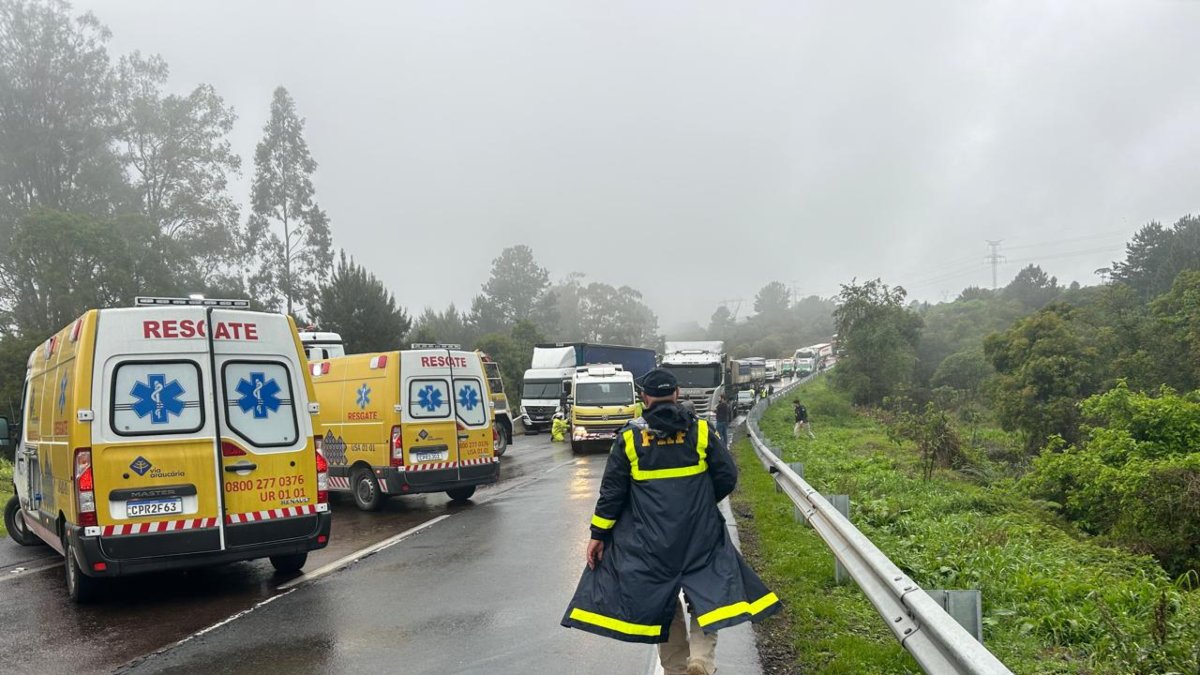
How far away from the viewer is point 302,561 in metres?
8.75

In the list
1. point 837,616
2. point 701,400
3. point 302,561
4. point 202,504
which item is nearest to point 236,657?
point 202,504

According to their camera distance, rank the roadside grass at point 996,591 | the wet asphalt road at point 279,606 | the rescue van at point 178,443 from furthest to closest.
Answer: the rescue van at point 178,443, the wet asphalt road at point 279,606, the roadside grass at point 996,591

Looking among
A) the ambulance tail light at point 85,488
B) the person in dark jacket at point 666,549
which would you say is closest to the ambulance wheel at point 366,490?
the ambulance tail light at point 85,488

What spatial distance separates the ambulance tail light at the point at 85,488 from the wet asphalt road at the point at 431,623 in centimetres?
157

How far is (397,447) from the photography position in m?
13.1

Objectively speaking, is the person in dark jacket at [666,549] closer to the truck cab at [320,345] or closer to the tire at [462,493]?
the tire at [462,493]

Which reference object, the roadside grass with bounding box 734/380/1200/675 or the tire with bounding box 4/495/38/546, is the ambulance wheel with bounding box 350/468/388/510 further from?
the roadside grass with bounding box 734/380/1200/675

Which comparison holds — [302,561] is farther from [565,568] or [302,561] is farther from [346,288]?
[346,288]

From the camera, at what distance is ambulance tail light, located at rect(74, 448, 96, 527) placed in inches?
285

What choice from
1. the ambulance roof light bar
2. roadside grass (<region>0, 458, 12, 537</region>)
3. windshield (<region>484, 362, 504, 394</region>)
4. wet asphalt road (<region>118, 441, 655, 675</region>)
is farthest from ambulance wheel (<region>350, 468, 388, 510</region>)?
windshield (<region>484, 362, 504, 394</region>)

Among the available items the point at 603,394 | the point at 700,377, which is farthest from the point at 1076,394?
the point at 603,394

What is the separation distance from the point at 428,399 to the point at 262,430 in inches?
210

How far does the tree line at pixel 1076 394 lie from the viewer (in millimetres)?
13859

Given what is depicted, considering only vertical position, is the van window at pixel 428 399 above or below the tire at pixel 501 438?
above
